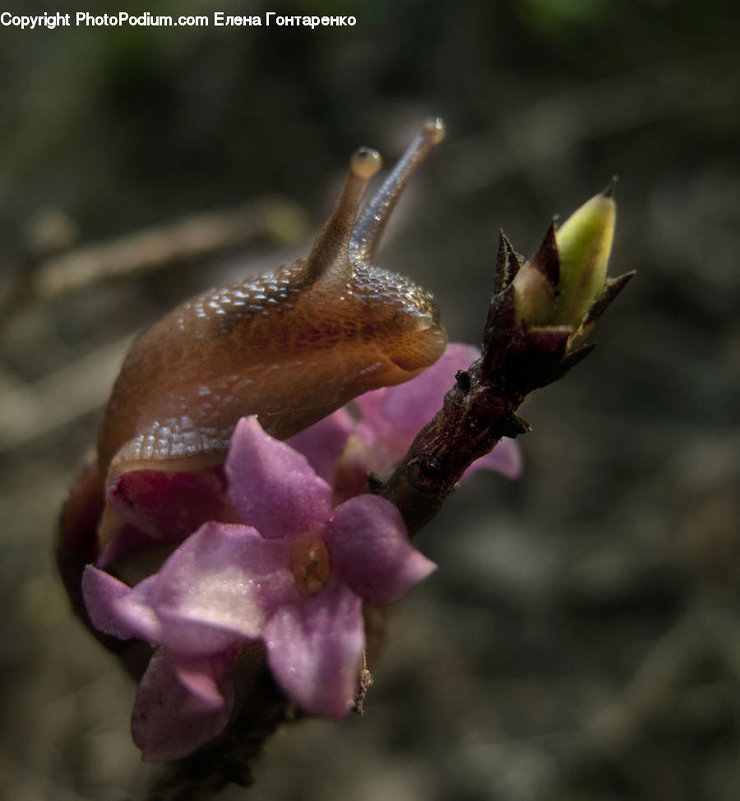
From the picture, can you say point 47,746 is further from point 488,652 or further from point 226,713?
point 226,713

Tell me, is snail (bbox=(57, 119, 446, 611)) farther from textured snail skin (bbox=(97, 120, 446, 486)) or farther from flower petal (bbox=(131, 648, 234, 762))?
flower petal (bbox=(131, 648, 234, 762))

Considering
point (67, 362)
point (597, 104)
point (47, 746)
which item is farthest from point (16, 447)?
point (597, 104)

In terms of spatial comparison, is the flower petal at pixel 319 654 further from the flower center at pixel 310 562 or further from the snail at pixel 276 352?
→ the snail at pixel 276 352

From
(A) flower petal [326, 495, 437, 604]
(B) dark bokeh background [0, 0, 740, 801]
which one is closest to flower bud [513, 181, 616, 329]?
(A) flower petal [326, 495, 437, 604]

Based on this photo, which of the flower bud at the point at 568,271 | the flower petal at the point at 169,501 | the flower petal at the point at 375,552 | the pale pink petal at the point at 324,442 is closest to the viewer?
the flower bud at the point at 568,271

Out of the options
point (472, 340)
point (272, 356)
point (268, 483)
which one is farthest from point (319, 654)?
point (472, 340)

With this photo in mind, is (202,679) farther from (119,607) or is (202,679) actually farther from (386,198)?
(386,198)

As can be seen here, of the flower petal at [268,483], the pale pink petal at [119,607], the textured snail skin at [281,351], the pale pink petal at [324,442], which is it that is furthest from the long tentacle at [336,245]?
the pale pink petal at [119,607]
